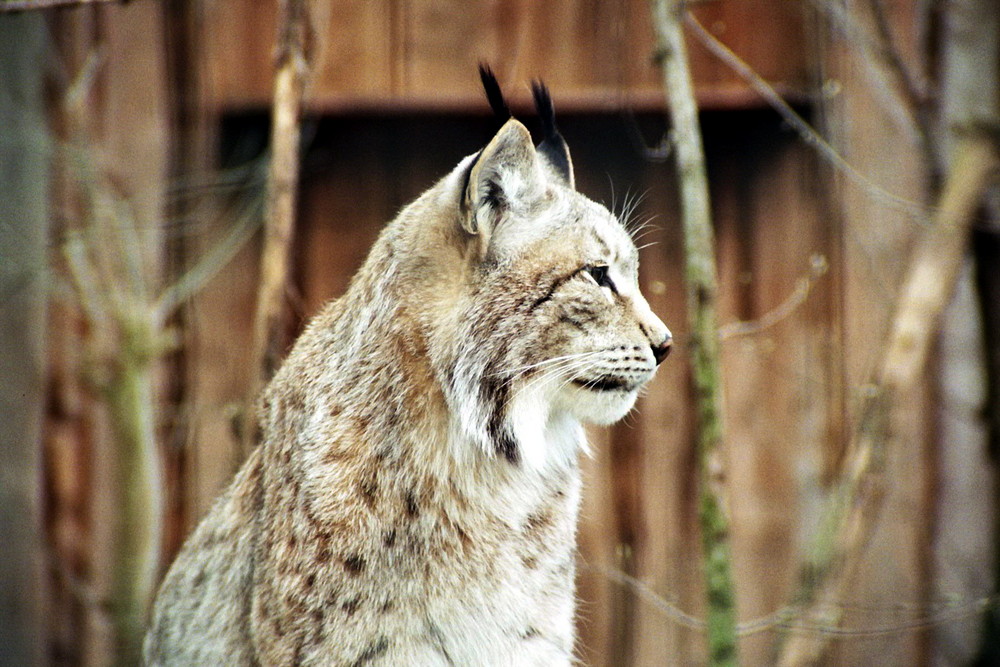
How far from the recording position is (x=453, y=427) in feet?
9.29

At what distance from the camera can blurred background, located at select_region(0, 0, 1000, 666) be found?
488 cm

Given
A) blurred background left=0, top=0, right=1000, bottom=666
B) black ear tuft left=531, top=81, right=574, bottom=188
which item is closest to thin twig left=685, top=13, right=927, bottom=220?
blurred background left=0, top=0, right=1000, bottom=666

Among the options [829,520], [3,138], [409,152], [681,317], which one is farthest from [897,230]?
[3,138]

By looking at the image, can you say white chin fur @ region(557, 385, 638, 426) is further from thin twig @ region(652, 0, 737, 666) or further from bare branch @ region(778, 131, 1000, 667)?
bare branch @ region(778, 131, 1000, 667)

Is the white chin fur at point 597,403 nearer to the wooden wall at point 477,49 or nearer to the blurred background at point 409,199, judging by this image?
the blurred background at point 409,199

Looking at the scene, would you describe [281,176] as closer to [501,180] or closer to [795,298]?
[501,180]

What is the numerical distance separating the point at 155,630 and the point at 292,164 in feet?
5.27

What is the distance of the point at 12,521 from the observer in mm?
5066

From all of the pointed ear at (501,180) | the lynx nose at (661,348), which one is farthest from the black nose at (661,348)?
the pointed ear at (501,180)

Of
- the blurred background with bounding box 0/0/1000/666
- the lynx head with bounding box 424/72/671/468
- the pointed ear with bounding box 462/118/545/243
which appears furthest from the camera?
the blurred background with bounding box 0/0/1000/666

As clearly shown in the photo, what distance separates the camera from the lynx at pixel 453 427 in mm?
2715

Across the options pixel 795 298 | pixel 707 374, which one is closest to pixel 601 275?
pixel 707 374

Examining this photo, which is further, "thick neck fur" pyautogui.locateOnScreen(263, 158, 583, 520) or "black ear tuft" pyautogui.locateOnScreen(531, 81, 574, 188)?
"black ear tuft" pyautogui.locateOnScreen(531, 81, 574, 188)

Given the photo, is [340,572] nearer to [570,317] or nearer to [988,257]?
[570,317]
